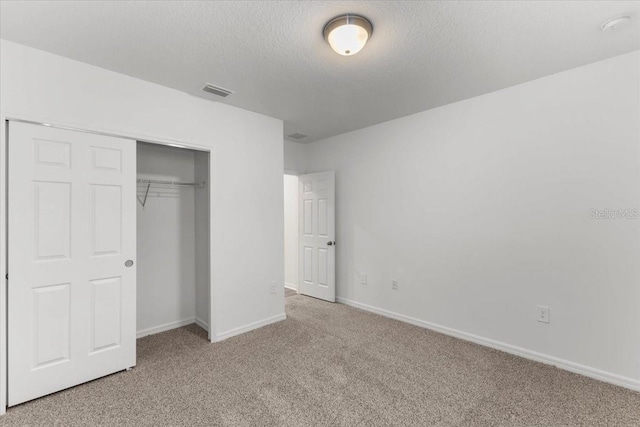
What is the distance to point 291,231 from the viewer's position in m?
5.51

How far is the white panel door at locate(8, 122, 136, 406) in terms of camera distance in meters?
2.14

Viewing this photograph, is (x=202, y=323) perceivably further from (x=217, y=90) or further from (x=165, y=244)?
(x=217, y=90)

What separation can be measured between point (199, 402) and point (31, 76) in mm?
2652

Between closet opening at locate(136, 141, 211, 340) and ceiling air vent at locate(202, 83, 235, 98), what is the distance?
71 centimetres

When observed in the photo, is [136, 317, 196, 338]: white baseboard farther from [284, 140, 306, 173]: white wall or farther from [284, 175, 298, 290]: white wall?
[284, 140, 306, 173]: white wall

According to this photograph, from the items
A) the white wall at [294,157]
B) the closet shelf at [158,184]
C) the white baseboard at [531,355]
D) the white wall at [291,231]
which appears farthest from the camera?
the white wall at [291,231]

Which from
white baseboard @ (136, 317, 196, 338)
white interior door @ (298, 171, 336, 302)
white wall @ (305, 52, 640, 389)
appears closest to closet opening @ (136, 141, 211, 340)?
white baseboard @ (136, 317, 196, 338)

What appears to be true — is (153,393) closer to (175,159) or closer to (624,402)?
(175,159)

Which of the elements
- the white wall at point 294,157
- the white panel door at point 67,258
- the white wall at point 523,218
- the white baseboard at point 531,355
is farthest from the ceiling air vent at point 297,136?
the white baseboard at point 531,355

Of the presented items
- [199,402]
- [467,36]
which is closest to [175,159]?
[199,402]

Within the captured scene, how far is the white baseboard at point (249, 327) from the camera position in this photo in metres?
3.22

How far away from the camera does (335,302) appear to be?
4543 millimetres

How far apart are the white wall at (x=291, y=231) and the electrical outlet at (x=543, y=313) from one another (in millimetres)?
A: 3464

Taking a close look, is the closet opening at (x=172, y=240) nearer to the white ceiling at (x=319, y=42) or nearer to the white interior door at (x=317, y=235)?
the white ceiling at (x=319, y=42)
